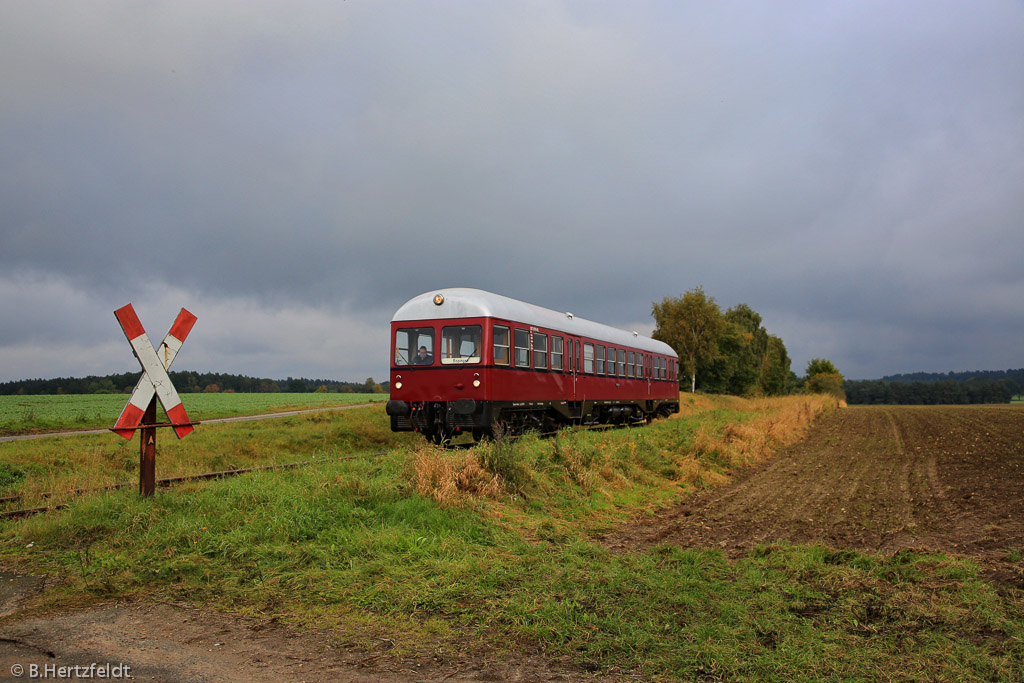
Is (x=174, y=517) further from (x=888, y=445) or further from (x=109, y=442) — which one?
(x=888, y=445)

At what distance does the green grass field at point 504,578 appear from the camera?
4195 millimetres

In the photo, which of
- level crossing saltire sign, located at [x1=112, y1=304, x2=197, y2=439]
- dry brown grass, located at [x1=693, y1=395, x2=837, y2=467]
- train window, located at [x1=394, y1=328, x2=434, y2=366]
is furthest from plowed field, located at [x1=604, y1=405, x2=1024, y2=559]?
train window, located at [x1=394, y1=328, x2=434, y2=366]

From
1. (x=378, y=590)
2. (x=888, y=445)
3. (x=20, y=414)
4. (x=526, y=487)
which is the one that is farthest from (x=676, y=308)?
(x=378, y=590)

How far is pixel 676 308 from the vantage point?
5875cm

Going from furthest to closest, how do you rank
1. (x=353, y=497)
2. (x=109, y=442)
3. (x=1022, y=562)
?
(x=109, y=442) < (x=353, y=497) < (x=1022, y=562)

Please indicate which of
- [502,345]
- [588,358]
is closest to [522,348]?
[502,345]

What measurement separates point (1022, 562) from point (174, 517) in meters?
8.33

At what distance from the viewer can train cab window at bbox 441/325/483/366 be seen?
1423 centimetres

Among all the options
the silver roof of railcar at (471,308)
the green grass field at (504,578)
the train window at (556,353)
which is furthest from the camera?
the train window at (556,353)

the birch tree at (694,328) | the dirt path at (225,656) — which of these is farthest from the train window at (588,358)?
the birch tree at (694,328)

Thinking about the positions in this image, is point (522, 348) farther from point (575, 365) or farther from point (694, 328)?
point (694, 328)

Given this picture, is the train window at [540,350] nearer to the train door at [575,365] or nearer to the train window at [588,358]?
the train door at [575,365]

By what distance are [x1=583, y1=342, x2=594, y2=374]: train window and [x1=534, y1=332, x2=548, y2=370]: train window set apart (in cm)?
284

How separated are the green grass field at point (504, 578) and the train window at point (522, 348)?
5.84 m
